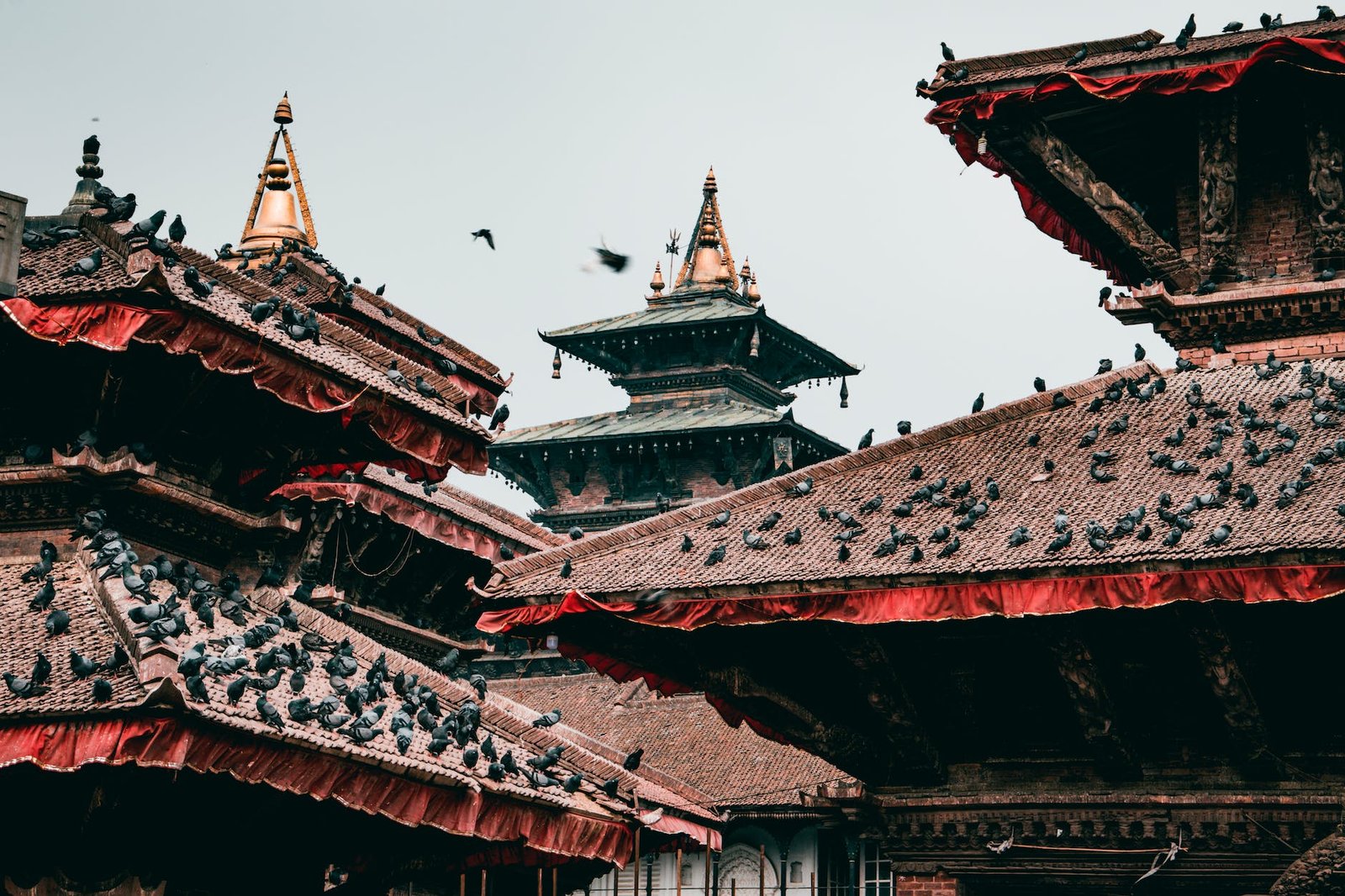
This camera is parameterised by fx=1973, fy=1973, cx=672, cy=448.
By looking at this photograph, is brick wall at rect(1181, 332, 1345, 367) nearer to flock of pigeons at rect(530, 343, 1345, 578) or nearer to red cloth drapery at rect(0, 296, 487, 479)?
flock of pigeons at rect(530, 343, 1345, 578)

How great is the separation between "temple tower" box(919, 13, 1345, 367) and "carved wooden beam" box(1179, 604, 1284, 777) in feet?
13.6

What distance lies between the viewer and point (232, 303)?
12.4 m

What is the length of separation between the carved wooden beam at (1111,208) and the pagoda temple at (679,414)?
25.6m

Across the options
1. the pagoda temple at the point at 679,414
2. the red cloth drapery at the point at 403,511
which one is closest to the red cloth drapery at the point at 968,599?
the red cloth drapery at the point at 403,511

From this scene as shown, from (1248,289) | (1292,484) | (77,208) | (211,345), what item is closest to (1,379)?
(211,345)

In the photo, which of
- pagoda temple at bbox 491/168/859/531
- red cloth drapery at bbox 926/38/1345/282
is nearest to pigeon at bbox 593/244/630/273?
red cloth drapery at bbox 926/38/1345/282

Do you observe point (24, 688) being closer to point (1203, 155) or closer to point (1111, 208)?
point (1111, 208)

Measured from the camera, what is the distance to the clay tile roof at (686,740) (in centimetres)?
3053

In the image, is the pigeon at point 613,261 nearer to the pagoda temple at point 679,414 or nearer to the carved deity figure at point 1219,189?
the carved deity figure at point 1219,189

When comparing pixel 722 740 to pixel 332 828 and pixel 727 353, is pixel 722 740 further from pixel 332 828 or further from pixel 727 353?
pixel 332 828

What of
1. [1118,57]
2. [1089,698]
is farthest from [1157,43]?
[1089,698]

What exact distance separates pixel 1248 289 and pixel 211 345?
29.4 ft

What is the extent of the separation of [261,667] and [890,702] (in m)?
5.05

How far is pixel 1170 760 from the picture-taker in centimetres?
1400
